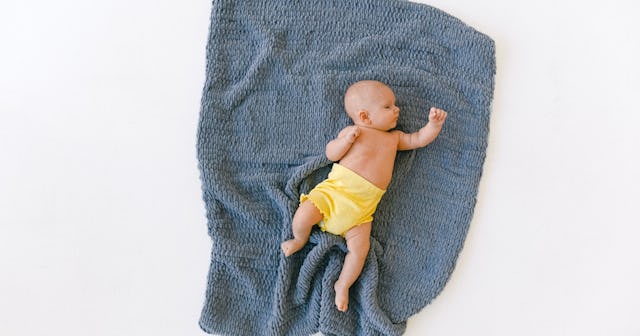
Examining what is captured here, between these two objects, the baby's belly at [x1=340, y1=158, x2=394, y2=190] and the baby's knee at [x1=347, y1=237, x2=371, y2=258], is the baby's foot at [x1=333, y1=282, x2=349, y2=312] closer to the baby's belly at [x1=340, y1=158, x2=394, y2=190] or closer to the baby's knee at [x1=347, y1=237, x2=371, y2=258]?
the baby's knee at [x1=347, y1=237, x2=371, y2=258]

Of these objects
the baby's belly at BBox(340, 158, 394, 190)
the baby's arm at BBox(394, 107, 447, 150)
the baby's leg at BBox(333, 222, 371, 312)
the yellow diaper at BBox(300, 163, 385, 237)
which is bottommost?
the baby's leg at BBox(333, 222, 371, 312)

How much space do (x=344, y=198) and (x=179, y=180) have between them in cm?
37

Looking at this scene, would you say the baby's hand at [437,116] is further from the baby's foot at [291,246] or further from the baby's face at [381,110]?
the baby's foot at [291,246]

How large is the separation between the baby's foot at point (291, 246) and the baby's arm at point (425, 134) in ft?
0.94

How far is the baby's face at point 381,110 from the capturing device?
1.10 m

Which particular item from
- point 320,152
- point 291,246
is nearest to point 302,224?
point 291,246

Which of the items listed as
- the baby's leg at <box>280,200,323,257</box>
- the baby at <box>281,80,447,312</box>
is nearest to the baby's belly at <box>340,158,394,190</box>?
the baby at <box>281,80,447,312</box>

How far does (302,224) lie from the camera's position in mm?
1093

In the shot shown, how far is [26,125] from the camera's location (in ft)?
3.95

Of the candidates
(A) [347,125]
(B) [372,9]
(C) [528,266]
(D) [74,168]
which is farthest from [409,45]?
(D) [74,168]

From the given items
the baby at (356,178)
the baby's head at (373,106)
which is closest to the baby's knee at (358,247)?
the baby at (356,178)

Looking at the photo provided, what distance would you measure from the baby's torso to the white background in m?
0.25

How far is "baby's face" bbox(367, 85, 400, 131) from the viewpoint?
3.62 feet

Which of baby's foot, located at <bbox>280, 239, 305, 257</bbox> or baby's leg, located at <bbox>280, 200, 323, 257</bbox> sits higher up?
baby's leg, located at <bbox>280, 200, 323, 257</bbox>
